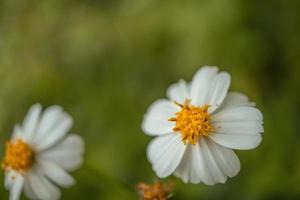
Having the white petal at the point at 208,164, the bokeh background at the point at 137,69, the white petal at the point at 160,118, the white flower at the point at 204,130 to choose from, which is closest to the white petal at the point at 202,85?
the white flower at the point at 204,130

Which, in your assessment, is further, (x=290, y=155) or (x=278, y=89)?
(x=278, y=89)

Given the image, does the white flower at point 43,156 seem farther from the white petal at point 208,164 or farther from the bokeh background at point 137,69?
the white petal at point 208,164

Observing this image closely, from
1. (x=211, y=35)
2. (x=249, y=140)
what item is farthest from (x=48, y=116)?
(x=211, y=35)

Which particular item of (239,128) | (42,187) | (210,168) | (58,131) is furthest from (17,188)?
(239,128)

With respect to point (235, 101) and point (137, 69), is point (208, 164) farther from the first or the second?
point (137, 69)

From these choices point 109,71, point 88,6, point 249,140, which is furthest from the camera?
point 88,6

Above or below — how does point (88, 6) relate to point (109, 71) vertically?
above

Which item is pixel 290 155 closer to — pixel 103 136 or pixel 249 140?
pixel 249 140

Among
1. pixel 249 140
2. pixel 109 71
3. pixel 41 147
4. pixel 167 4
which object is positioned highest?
pixel 167 4
